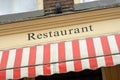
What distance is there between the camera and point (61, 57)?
7309 mm

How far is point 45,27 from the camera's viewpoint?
26.5 feet

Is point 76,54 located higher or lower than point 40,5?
lower

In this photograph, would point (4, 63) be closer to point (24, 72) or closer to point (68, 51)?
point (24, 72)

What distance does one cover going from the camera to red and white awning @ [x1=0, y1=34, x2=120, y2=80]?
705 centimetres

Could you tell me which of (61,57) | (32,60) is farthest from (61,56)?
(32,60)

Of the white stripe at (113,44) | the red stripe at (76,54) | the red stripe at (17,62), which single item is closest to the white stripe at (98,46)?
the white stripe at (113,44)

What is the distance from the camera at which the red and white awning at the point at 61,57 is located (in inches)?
278

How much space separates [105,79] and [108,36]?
1.09 metres

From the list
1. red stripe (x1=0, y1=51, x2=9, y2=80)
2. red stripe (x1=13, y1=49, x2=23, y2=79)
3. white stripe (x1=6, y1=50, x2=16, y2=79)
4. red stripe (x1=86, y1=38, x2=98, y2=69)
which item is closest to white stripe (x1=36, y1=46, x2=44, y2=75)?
red stripe (x1=13, y1=49, x2=23, y2=79)

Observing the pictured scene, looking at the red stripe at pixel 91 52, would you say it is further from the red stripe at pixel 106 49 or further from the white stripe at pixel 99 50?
the red stripe at pixel 106 49

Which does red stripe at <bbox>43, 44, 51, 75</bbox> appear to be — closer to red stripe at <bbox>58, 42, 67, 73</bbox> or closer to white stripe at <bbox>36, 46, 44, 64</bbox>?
white stripe at <bbox>36, 46, 44, 64</bbox>

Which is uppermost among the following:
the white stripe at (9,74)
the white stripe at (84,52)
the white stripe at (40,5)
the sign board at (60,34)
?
the white stripe at (40,5)

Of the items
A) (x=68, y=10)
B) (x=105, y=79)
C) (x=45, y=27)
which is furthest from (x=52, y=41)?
(x=105, y=79)

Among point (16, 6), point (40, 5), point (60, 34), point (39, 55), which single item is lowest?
point (39, 55)
